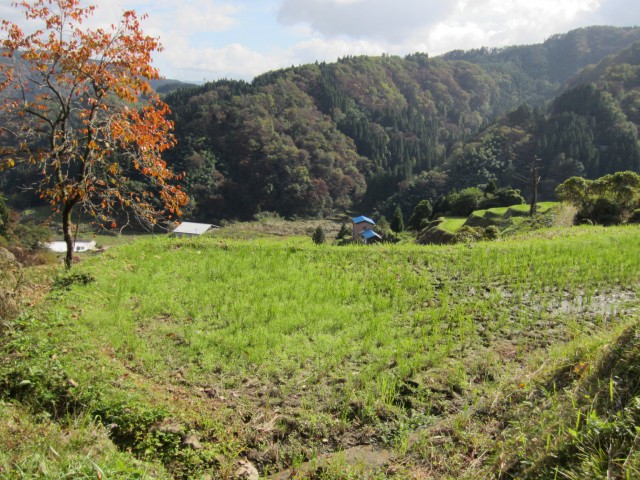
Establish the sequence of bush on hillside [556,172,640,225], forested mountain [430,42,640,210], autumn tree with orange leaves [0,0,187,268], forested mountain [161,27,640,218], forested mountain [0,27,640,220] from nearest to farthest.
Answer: autumn tree with orange leaves [0,0,187,268] → bush on hillside [556,172,640,225] → forested mountain [430,42,640,210] → forested mountain [0,27,640,220] → forested mountain [161,27,640,218]

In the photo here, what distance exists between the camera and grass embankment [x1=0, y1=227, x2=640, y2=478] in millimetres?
3797

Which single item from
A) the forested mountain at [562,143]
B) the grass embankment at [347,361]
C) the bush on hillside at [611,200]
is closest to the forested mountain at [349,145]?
the forested mountain at [562,143]

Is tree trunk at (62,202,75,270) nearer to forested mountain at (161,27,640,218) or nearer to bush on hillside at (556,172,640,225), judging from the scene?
bush on hillside at (556,172,640,225)

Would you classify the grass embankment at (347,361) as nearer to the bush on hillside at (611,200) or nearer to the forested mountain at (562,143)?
the bush on hillside at (611,200)

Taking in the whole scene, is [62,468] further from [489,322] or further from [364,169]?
[364,169]

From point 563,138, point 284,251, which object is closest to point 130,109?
point 284,251

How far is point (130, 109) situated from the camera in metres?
7.98

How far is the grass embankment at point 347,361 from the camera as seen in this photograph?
3797 millimetres

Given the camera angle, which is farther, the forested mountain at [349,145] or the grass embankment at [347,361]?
the forested mountain at [349,145]

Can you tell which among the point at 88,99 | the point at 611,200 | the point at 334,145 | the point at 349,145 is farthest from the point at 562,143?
the point at 88,99

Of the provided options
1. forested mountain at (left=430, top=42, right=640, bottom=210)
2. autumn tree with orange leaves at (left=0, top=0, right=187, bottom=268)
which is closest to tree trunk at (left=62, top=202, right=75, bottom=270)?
autumn tree with orange leaves at (left=0, top=0, right=187, bottom=268)

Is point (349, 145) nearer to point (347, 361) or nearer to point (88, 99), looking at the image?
point (88, 99)

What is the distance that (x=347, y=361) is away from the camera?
5.71m

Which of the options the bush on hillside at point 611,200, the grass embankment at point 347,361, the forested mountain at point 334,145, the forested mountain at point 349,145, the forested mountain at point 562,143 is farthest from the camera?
the forested mountain at point 334,145
